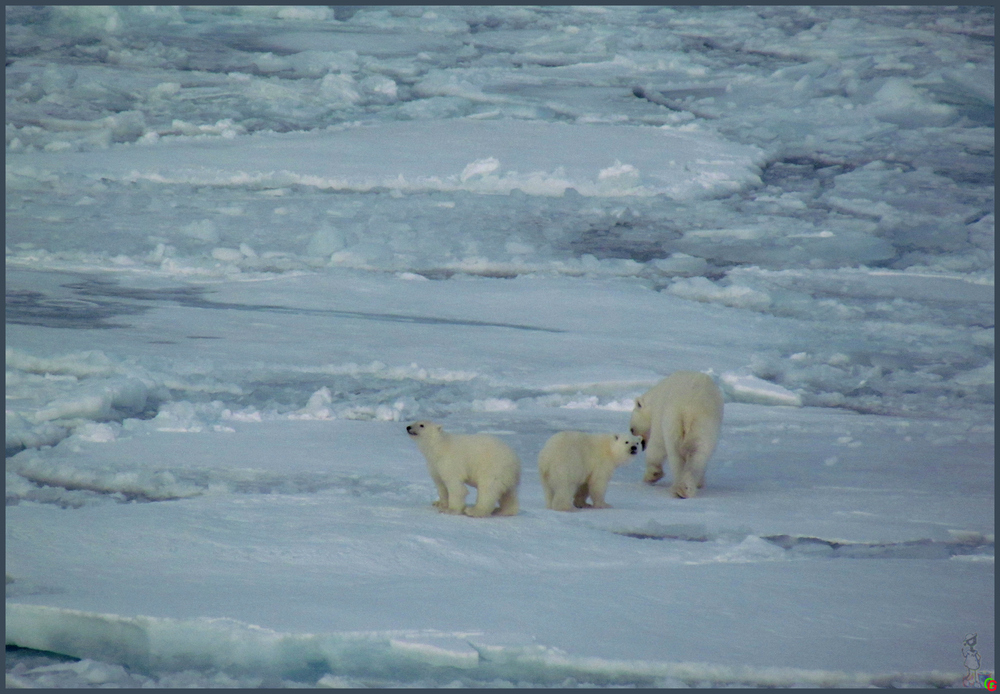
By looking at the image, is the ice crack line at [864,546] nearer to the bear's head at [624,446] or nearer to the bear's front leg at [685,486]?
the bear's head at [624,446]

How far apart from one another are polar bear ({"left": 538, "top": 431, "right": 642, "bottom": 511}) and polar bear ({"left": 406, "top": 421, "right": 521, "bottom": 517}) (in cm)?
20

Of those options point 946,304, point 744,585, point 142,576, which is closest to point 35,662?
point 142,576

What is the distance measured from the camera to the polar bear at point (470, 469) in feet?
11.6

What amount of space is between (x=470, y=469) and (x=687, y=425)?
3.09ft

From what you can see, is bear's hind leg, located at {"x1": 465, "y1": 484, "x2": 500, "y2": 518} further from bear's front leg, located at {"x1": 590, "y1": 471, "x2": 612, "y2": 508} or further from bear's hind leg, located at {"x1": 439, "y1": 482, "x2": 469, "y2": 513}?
bear's front leg, located at {"x1": 590, "y1": 471, "x2": 612, "y2": 508}

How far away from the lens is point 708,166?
34.2 feet

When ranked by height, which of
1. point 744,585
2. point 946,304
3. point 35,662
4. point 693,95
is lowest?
point 35,662

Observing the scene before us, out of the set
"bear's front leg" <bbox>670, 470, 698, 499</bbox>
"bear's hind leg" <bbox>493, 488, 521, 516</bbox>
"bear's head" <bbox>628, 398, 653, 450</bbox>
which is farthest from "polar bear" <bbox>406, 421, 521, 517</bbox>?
"bear's head" <bbox>628, 398, 653, 450</bbox>

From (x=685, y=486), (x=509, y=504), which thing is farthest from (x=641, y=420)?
(x=509, y=504)

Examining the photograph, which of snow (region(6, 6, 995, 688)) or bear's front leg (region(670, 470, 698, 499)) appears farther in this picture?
bear's front leg (region(670, 470, 698, 499))

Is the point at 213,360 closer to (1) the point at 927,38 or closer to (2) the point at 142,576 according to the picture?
(2) the point at 142,576

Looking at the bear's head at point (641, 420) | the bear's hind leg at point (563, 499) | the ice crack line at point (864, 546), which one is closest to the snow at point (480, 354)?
the ice crack line at point (864, 546)

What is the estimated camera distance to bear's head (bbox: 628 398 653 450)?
14.3 ft

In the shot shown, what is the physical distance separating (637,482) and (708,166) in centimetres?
646
